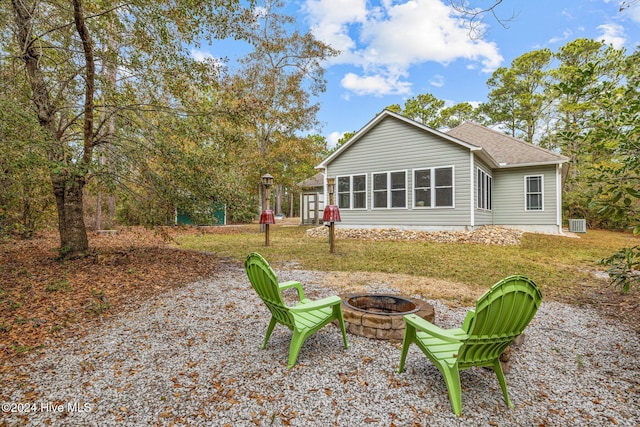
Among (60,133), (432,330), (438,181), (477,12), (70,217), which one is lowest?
(432,330)

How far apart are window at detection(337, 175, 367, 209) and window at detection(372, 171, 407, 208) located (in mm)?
567

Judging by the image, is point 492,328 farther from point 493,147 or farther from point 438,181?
point 493,147

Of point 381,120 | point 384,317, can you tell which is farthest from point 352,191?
point 384,317

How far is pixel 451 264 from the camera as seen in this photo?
7.21 metres

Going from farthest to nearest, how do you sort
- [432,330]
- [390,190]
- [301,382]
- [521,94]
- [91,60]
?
[521,94], [390,190], [91,60], [301,382], [432,330]

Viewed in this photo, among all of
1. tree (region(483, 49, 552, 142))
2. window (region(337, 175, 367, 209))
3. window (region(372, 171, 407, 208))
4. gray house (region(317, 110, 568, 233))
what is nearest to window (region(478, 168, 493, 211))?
gray house (region(317, 110, 568, 233))

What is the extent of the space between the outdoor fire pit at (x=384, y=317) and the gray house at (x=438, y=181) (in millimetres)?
9026

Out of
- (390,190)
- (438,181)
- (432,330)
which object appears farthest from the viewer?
(390,190)

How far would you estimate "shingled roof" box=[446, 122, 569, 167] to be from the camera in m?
13.1

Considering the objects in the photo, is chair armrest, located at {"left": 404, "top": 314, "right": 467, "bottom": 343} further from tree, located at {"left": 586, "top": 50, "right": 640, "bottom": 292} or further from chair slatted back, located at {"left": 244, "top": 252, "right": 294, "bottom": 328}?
tree, located at {"left": 586, "top": 50, "right": 640, "bottom": 292}

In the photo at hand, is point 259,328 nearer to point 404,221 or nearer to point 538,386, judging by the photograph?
point 538,386

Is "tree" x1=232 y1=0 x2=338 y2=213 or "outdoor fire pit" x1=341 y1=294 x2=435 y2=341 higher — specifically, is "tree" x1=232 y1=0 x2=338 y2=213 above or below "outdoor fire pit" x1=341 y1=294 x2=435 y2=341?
above

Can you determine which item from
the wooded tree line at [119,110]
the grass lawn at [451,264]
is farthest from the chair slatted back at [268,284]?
the wooded tree line at [119,110]

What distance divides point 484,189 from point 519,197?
92.8 inches
